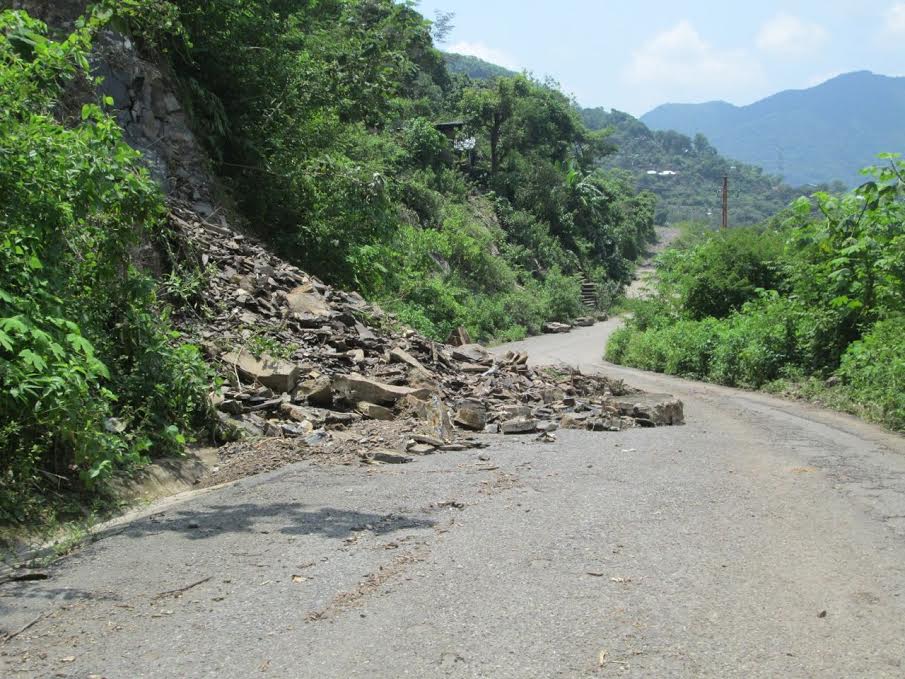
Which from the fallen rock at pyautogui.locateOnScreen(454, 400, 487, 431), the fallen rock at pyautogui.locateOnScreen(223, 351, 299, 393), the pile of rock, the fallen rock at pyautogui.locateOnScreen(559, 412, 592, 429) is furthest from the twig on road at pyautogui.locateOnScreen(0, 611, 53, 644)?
the fallen rock at pyautogui.locateOnScreen(559, 412, 592, 429)

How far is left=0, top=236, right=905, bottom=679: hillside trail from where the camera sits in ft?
13.4

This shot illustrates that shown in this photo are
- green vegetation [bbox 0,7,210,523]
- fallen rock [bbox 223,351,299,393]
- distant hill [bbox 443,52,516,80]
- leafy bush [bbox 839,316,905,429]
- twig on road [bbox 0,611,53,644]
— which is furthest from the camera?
distant hill [bbox 443,52,516,80]

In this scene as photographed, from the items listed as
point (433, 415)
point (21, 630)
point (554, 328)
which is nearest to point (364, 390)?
point (433, 415)

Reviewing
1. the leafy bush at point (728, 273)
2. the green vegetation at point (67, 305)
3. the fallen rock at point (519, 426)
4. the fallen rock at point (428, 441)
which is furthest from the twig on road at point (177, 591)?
the leafy bush at point (728, 273)

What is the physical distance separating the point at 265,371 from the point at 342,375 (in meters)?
1.17

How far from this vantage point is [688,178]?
173 metres

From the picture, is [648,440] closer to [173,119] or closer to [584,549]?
[584,549]

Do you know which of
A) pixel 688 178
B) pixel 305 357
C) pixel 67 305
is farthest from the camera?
pixel 688 178

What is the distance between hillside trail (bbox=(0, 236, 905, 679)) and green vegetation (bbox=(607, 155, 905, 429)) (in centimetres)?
655

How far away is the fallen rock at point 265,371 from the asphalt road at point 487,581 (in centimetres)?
236

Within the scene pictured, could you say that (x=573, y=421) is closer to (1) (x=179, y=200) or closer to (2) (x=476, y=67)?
(1) (x=179, y=200)

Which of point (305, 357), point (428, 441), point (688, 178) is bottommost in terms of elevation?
point (428, 441)

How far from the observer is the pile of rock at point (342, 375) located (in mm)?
10266

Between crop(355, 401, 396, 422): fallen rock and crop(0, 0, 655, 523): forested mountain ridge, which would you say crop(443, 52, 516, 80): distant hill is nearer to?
crop(0, 0, 655, 523): forested mountain ridge
